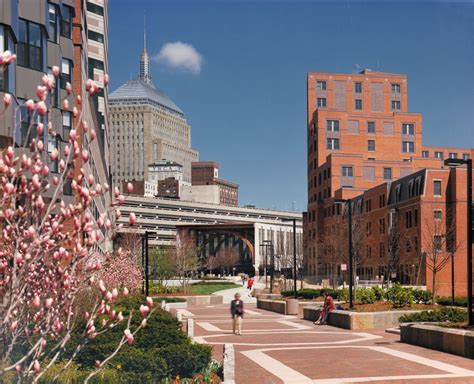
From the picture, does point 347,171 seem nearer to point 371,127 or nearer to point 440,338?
point 371,127

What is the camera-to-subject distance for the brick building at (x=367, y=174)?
75.8 metres

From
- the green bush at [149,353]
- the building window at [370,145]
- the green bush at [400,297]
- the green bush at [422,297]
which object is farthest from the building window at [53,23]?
the building window at [370,145]

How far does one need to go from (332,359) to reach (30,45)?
2233 cm

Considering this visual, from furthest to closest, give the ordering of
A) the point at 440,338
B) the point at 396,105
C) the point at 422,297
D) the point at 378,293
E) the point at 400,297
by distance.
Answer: the point at 396,105 < the point at 422,297 < the point at 378,293 < the point at 400,297 < the point at 440,338

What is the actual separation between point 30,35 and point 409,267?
5253 cm

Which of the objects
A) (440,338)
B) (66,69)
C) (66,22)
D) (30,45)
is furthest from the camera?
(66,69)

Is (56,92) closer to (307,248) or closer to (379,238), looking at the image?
(379,238)

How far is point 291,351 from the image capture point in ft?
71.5

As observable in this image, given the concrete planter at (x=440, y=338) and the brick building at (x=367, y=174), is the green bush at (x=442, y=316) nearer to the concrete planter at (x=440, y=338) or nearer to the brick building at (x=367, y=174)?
the concrete planter at (x=440, y=338)

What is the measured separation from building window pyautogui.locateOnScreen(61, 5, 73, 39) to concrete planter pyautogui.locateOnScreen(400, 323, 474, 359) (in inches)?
1174

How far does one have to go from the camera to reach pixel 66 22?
44.2 meters

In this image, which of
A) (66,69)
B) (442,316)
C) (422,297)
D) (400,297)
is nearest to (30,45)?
(66,69)

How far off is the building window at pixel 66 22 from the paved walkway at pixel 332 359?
2346cm

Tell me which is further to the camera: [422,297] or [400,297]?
[422,297]
